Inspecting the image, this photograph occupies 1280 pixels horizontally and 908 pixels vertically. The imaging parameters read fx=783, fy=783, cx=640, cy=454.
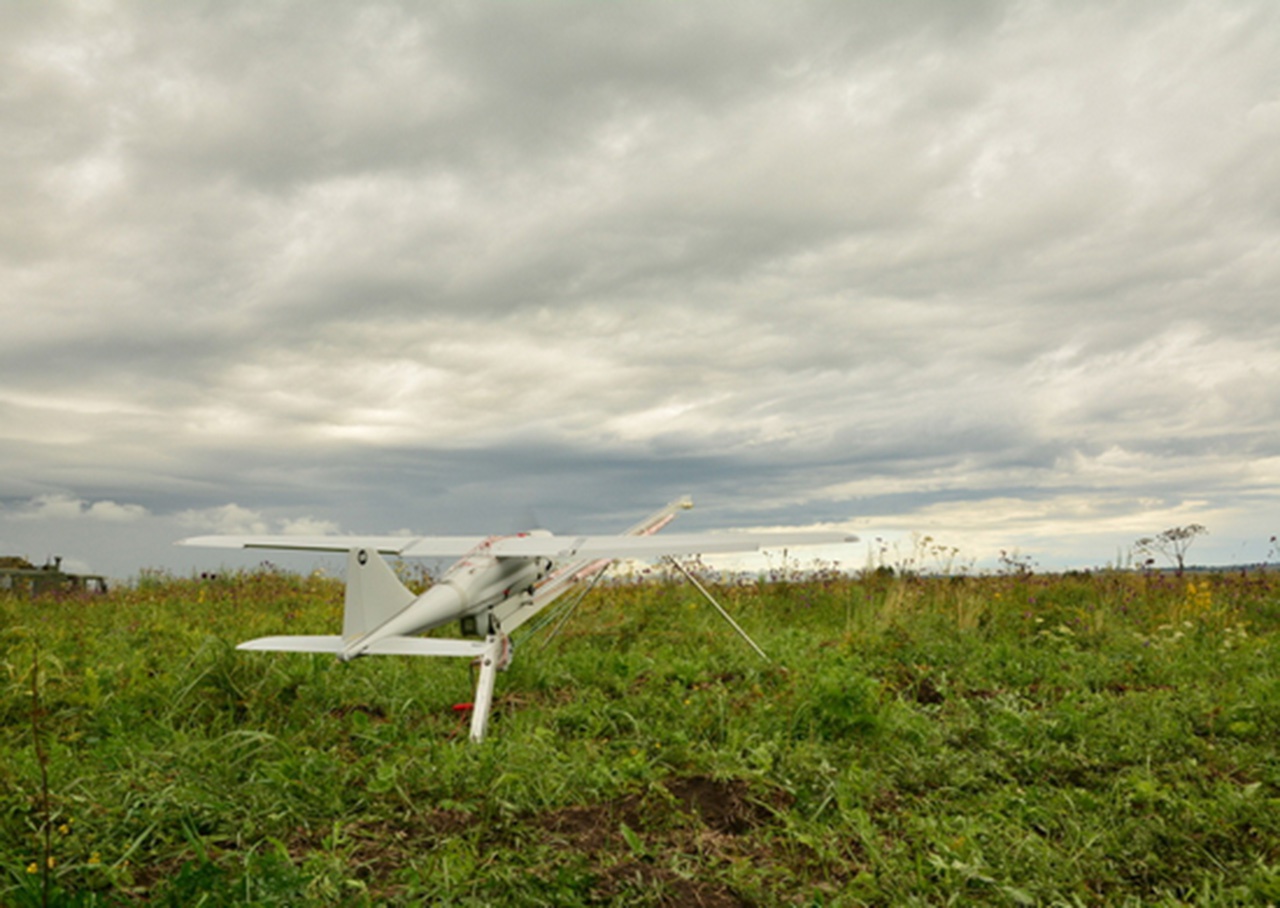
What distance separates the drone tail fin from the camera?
6.23 m

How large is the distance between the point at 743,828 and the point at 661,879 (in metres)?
0.90

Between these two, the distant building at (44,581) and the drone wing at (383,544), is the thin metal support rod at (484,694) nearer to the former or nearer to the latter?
the drone wing at (383,544)

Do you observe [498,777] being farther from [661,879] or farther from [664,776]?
[661,879]

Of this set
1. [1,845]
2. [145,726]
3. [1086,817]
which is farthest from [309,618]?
[1086,817]

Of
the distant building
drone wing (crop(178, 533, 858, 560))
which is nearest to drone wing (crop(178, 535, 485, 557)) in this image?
drone wing (crop(178, 533, 858, 560))

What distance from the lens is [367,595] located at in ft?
20.7

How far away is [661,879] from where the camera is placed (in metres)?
3.82

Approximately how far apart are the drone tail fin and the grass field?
80 cm

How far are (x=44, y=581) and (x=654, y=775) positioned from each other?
1946 centimetres

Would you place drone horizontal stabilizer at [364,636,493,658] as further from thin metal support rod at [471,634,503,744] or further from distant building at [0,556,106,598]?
distant building at [0,556,106,598]

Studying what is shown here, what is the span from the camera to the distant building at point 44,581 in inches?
656

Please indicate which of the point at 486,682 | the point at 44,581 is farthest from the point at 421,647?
the point at 44,581

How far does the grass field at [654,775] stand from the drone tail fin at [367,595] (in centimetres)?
80

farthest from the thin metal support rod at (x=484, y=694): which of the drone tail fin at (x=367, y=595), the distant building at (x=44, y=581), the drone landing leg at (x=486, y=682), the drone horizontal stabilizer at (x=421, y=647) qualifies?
the distant building at (x=44, y=581)
